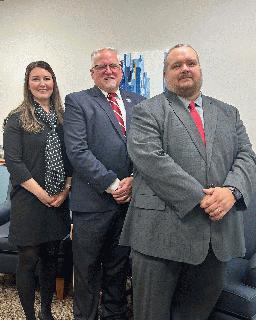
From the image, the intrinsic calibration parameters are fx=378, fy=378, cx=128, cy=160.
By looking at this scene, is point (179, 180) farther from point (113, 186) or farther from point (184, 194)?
point (113, 186)

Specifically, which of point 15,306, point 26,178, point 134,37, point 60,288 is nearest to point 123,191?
point 26,178

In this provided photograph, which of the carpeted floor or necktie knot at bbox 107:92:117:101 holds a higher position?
necktie knot at bbox 107:92:117:101

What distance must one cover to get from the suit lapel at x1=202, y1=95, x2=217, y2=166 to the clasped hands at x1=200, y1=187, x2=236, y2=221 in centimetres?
12

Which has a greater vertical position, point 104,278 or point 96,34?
point 96,34

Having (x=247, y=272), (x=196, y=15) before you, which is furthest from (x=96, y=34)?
(x=247, y=272)

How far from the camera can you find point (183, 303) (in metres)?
1.66

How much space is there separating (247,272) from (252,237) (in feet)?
1.30

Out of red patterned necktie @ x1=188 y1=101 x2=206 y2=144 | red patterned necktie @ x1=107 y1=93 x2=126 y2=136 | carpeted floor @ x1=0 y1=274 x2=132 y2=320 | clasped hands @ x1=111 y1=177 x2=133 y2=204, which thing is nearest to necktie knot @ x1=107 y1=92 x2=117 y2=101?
red patterned necktie @ x1=107 y1=93 x2=126 y2=136

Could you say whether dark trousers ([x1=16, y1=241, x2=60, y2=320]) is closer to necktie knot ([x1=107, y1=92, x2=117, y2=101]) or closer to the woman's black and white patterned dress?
the woman's black and white patterned dress

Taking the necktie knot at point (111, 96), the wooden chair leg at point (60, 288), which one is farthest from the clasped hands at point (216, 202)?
the wooden chair leg at point (60, 288)

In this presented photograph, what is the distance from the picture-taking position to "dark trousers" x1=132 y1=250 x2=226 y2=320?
5.04ft

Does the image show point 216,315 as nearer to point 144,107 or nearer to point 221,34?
point 144,107

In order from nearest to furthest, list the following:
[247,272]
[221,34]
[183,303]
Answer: [183,303] < [247,272] < [221,34]

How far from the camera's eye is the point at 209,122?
5.14ft
